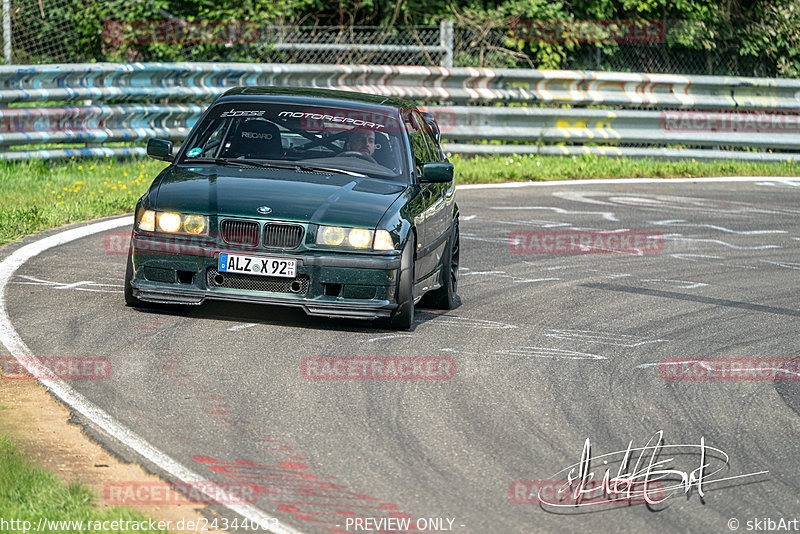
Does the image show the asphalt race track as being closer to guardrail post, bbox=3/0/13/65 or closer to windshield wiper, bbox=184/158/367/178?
windshield wiper, bbox=184/158/367/178

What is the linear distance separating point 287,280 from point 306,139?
1.64m

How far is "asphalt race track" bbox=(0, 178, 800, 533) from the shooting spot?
16.7 feet

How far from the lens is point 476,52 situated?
22.9 meters

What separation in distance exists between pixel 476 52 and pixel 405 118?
1359 centimetres

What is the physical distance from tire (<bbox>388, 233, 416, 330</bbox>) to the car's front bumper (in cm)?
6

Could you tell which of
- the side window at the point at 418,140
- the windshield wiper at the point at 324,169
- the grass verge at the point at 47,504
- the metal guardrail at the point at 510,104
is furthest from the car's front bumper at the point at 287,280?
the metal guardrail at the point at 510,104

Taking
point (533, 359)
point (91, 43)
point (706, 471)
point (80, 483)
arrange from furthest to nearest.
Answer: point (91, 43) < point (533, 359) < point (706, 471) < point (80, 483)

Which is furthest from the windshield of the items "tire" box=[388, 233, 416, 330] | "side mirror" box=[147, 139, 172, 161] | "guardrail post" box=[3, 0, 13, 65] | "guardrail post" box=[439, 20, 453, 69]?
"guardrail post" box=[439, 20, 453, 69]

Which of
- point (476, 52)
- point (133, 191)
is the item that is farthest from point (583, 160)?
point (133, 191)

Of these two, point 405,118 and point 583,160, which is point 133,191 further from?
point 583,160

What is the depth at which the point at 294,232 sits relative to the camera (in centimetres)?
783

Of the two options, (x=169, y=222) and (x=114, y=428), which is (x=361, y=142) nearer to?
(x=169, y=222)

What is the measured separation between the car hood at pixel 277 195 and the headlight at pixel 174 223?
43 millimetres

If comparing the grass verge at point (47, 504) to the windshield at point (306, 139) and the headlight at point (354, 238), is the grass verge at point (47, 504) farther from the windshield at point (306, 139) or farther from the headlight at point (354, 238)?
the windshield at point (306, 139)
